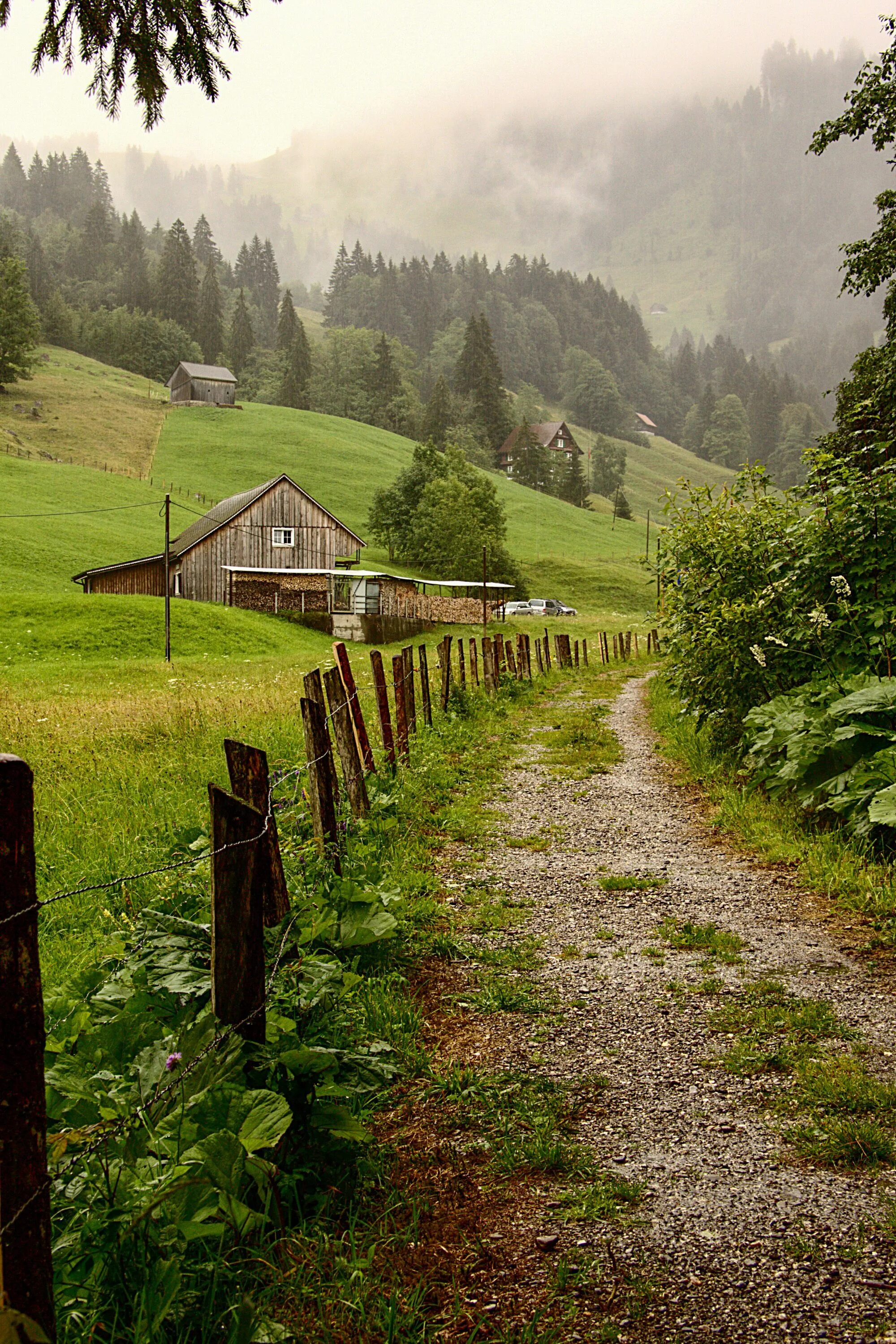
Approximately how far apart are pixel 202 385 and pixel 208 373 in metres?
1.77

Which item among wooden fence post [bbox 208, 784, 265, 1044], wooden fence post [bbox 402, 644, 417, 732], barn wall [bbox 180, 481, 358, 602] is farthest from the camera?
barn wall [bbox 180, 481, 358, 602]

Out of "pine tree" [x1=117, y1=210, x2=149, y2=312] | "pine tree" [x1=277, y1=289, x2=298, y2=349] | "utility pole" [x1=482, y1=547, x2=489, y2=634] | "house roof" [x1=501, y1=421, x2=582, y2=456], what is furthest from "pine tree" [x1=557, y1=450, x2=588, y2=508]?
"pine tree" [x1=117, y1=210, x2=149, y2=312]

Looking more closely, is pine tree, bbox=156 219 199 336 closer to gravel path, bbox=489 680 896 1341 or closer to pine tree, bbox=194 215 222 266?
pine tree, bbox=194 215 222 266

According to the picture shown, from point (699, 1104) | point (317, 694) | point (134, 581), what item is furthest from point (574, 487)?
point (699, 1104)

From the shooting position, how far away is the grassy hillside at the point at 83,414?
8138 centimetres

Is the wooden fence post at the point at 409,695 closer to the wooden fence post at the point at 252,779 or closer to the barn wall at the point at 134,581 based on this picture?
the wooden fence post at the point at 252,779

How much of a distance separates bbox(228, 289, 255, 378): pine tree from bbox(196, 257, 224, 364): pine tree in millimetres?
1768

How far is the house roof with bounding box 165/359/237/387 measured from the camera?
114 meters

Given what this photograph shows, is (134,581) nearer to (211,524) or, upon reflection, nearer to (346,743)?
(211,524)

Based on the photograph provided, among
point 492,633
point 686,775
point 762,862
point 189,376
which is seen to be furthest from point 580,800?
point 189,376

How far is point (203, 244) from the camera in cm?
17612

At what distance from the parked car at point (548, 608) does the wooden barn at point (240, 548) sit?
42.8 feet

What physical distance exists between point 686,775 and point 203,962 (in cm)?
831

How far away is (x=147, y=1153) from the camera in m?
2.62
